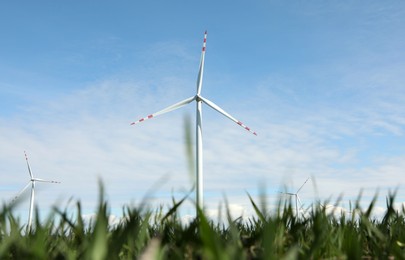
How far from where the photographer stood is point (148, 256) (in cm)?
148

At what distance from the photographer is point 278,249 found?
3.48 meters

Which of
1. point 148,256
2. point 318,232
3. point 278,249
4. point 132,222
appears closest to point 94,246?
point 132,222

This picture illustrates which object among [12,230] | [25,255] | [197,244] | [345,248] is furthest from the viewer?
[12,230]

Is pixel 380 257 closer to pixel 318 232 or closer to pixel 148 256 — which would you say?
pixel 318 232

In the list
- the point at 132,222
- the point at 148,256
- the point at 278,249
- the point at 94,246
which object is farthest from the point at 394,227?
the point at 148,256

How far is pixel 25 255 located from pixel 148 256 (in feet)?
4.59

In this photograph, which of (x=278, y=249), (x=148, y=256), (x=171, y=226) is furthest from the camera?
(x=171, y=226)

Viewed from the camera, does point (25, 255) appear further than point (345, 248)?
No

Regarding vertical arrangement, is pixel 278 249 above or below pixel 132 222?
below

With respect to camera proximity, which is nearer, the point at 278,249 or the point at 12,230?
the point at 278,249

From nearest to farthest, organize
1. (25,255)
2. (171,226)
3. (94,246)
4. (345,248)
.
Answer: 1. (94,246)
2. (25,255)
3. (345,248)
4. (171,226)

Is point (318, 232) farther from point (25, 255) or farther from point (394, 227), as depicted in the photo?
point (394, 227)

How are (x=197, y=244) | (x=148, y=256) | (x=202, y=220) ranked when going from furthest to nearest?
(x=197, y=244)
(x=202, y=220)
(x=148, y=256)

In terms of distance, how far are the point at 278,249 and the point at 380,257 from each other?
0.73m
